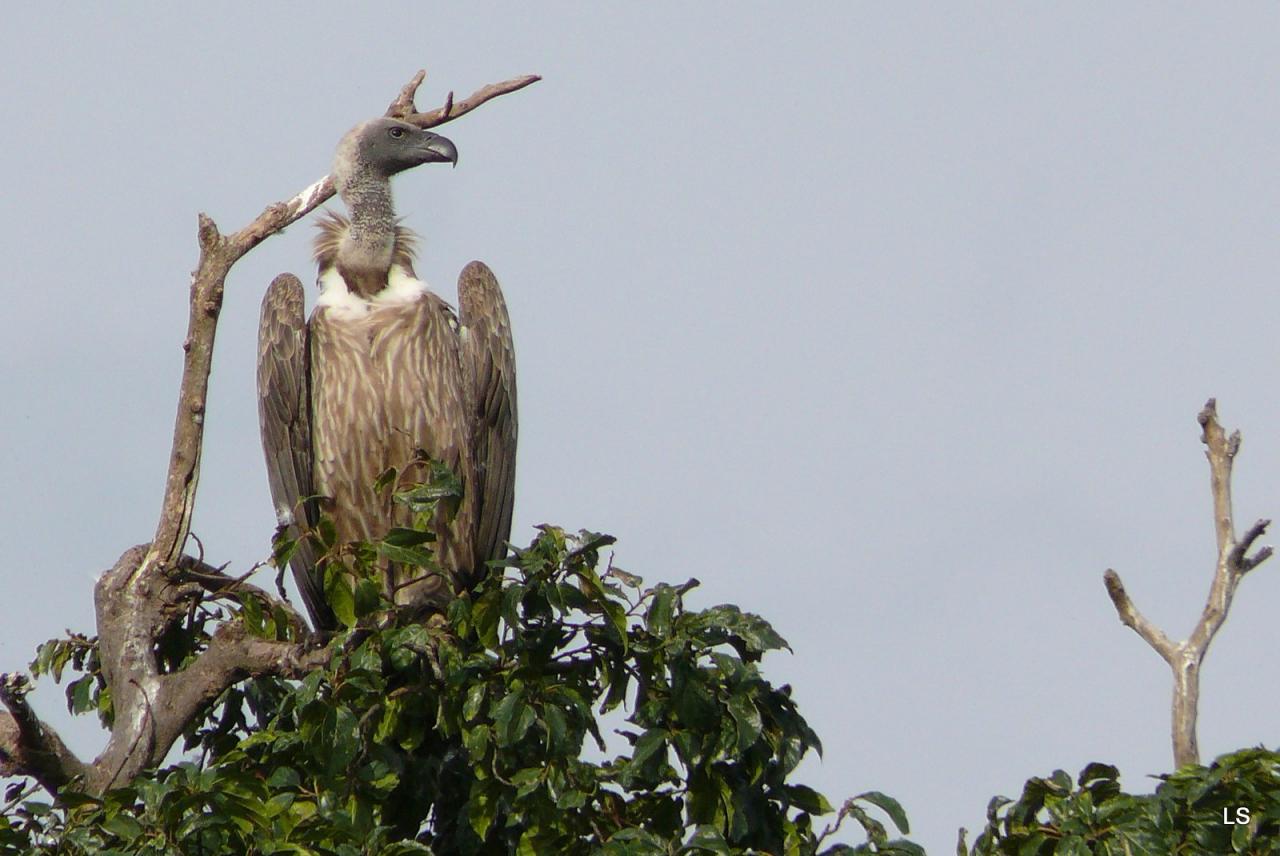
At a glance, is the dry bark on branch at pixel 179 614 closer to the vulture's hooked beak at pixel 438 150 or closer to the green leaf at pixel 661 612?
the green leaf at pixel 661 612

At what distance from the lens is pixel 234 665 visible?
6906 mm

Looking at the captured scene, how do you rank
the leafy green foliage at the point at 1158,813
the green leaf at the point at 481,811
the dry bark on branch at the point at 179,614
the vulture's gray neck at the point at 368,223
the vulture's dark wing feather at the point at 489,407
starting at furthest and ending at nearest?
1. the vulture's gray neck at the point at 368,223
2. the vulture's dark wing feather at the point at 489,407
3. the dry bark on branch at the point at 179,614
4. the green leaf at the point at 481,811
5. the leafy green foliage at the point at 1158,813

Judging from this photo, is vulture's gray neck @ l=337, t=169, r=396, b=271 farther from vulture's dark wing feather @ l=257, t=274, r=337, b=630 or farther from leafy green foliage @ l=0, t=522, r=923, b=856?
leafy green foliage @ l=0, t=522, r=923, b=856

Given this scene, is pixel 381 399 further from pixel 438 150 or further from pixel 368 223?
pixel 438 150

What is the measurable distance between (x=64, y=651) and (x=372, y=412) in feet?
7.09

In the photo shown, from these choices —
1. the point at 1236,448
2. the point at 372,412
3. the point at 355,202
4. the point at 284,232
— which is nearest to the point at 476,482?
the point at 372,412

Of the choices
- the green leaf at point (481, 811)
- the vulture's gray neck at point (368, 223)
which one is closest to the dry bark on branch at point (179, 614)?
the green leaf at point (481, 811)

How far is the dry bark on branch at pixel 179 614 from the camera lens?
6785 mm

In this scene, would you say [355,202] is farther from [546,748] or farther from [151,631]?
[546,748]

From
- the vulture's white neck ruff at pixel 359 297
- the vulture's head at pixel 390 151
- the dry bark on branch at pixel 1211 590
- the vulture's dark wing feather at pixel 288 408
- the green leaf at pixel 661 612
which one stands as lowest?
the green leaf at pixel 661 612

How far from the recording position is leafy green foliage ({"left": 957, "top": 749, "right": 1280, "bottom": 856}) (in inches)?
227

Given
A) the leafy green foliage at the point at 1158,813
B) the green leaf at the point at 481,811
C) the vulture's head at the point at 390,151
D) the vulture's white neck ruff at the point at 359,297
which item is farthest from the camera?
the vulture's head at the point at 390,151

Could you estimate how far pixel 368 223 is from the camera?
31.0 feet

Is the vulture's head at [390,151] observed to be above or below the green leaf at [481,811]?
above
